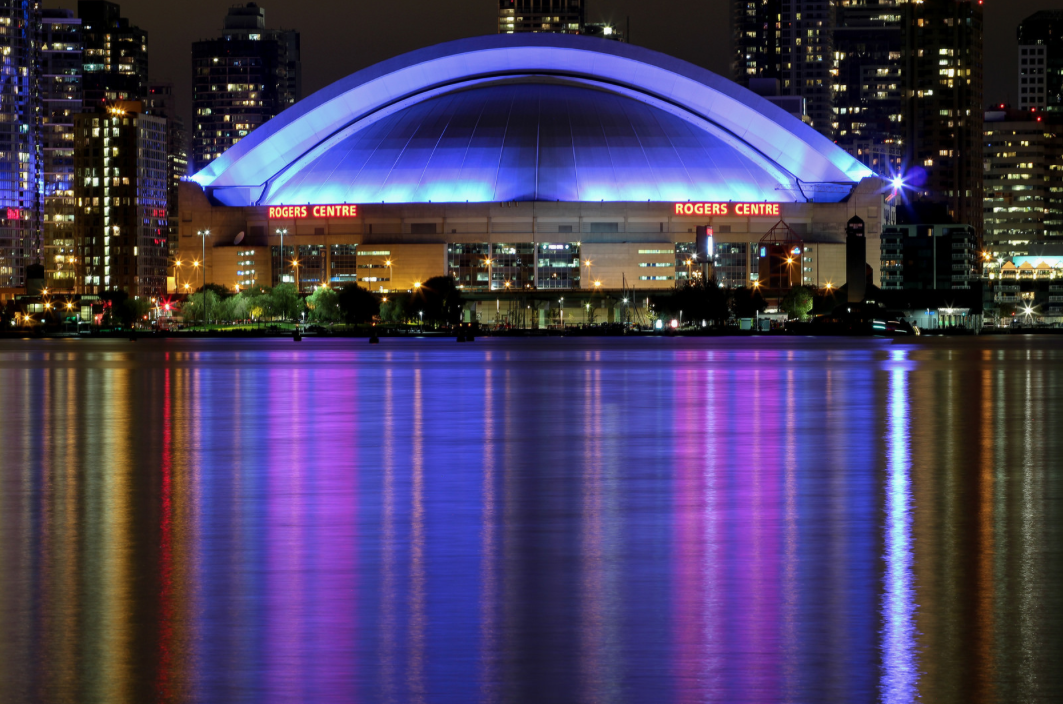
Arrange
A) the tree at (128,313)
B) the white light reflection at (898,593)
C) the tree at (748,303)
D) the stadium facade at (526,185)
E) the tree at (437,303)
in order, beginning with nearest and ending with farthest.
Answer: the white light reflection at (898,593) → the tree at (748,303) → the tree at (437,303) → the tree at (128,313) → the stadium facade at (526,185)

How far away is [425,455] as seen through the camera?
18.7 meters

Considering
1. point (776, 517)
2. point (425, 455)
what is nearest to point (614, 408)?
point (425, 455)

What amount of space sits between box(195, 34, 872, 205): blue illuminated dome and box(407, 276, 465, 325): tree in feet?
83.1

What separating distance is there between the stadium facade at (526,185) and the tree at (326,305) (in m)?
24.7

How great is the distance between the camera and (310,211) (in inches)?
6575

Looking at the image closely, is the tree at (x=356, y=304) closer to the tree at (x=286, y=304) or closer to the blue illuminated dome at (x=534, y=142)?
the tree at (x=286, y=304)

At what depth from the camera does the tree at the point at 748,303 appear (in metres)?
142

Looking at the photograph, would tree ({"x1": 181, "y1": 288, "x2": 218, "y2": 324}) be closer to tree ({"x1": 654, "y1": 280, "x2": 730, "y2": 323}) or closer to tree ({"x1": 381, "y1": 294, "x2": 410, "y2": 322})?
tree ({"x1": 381, "y1": 294, "x2": 410, "y2": 322})

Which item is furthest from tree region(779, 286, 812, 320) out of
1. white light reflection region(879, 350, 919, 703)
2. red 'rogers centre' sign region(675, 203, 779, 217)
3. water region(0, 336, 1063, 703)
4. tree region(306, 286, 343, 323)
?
white light reflection region(879, 350, 919, 703)

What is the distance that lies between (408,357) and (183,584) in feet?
165

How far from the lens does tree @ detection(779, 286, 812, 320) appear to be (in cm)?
14662

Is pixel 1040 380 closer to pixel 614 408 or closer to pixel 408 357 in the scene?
pixel 614 408

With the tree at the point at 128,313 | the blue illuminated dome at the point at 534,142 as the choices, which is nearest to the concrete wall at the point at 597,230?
the blue illuminated dome at the point at 534,142

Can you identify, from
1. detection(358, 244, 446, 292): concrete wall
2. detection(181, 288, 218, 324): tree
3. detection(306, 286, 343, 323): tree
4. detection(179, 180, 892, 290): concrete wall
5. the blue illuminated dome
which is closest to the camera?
detection(181, 288, 218, 324): tree
